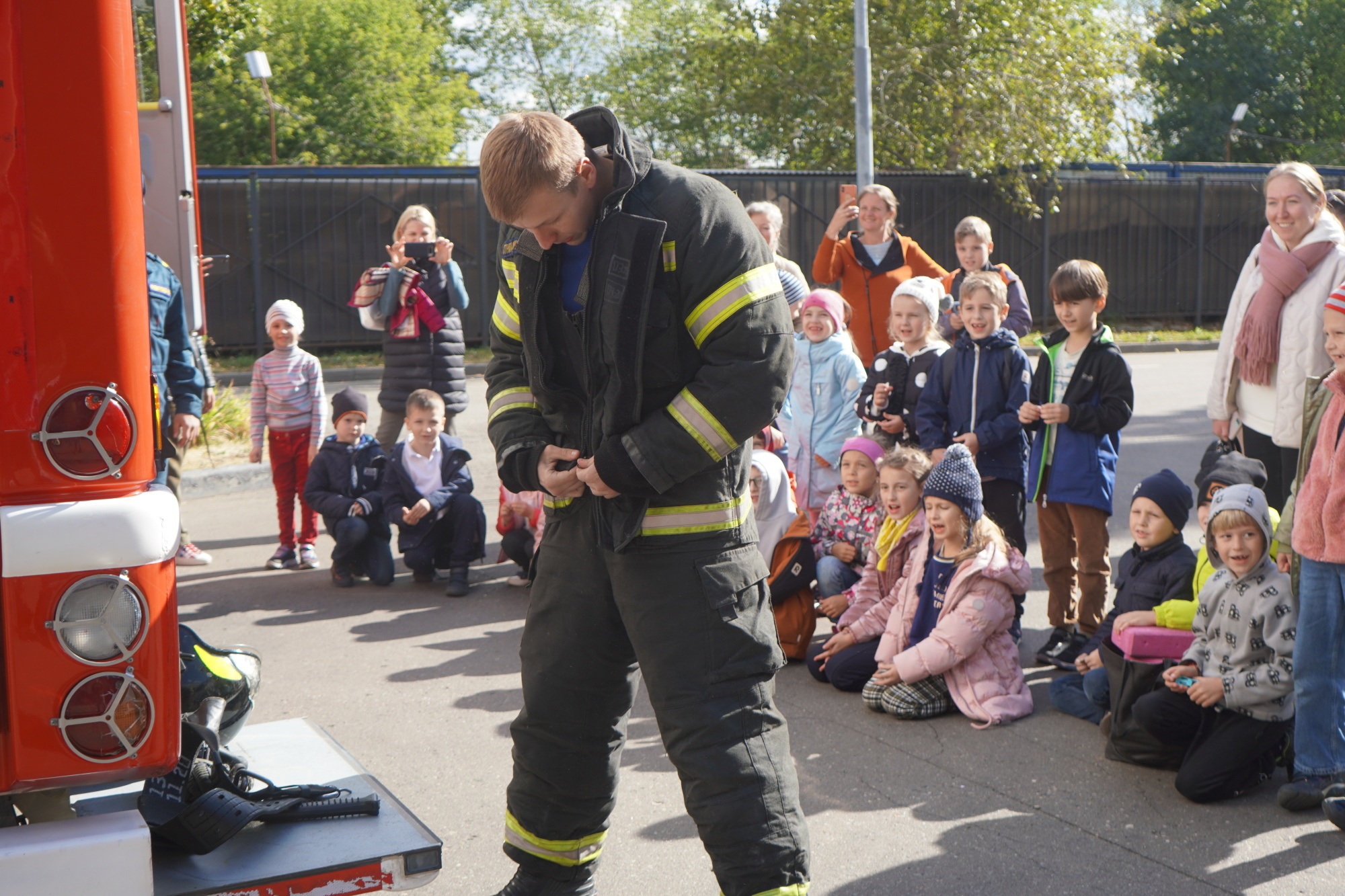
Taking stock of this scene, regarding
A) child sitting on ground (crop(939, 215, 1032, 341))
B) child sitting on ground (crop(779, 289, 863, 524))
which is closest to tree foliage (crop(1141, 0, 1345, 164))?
child sitting on ground (crop(939, 215, 1032, 341))

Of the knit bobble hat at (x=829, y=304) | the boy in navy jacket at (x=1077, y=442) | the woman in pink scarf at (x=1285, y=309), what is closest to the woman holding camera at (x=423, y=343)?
the knit bobble hat at (x=829, y=304)

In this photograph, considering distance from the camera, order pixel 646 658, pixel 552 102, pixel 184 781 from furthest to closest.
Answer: pixel 552 102 → pixel 646 658 → pixel 184 781

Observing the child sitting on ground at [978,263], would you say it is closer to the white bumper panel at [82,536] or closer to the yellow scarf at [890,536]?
the yellow scarf at [890,536]

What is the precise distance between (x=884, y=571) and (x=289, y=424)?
416cm

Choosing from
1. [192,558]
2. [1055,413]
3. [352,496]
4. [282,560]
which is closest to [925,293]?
[1055,413]

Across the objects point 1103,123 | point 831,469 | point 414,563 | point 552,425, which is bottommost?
point 414,563

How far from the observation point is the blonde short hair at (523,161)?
2840 millimetres

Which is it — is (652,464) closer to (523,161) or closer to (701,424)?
(701,424)

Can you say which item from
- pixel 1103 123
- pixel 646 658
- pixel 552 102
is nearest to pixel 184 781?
pixel 646 658

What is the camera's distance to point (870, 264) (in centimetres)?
830

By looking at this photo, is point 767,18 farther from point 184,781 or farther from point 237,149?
point 184,781

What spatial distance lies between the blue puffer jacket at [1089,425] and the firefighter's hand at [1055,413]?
0.02 metres

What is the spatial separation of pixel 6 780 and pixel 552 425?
147 cm

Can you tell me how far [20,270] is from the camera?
7.35ft
